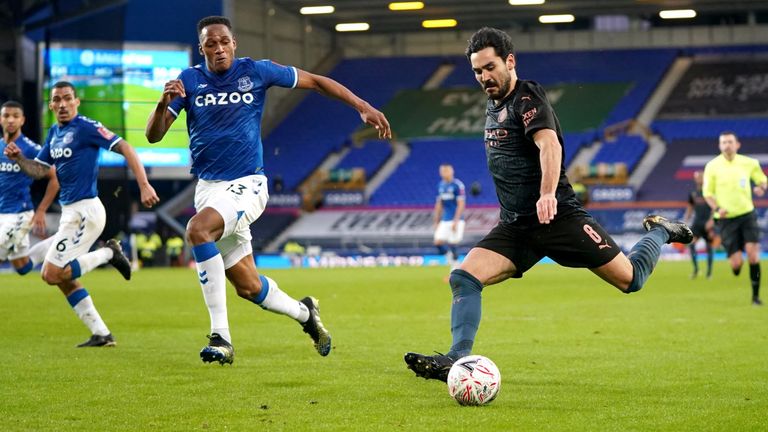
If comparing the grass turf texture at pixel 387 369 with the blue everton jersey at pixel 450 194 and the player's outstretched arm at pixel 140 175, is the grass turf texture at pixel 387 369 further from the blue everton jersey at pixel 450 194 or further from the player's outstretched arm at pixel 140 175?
the blue everton jersey at pixel 450 194

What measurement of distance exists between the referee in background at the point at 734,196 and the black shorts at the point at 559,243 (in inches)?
344

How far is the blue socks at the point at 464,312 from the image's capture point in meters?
6.82

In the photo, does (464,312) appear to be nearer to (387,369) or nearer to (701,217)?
(387,369)

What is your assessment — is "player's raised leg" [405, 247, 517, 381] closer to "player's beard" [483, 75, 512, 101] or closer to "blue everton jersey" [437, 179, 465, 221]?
"player's beard" [483, 75, 512, 101]

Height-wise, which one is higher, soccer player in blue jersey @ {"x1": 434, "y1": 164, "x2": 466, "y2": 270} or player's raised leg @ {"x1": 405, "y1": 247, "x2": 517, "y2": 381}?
player's raised leg @ {"x1": 405, "y1": 247, "x2": 517, "y2": 381}

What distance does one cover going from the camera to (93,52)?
2766 cm

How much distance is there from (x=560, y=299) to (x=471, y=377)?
10.5m

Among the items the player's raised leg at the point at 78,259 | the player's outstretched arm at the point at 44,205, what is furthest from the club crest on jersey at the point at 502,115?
the player's outstretched arm at the point at 44,205

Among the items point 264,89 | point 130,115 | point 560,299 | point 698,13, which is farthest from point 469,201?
point 264,89

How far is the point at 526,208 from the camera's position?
7043 mm

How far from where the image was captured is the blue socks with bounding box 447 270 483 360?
22.4 feet

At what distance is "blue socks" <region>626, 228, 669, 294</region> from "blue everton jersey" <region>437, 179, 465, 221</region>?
1750 centimetres

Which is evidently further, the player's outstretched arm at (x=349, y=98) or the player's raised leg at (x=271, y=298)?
the player's raised leg at (x=271, y=298)

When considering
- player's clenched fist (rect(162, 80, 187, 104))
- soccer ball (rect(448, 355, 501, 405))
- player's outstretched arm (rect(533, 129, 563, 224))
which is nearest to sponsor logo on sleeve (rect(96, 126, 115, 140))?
player's clenched fist (rect(162, 80, 187, 104))
